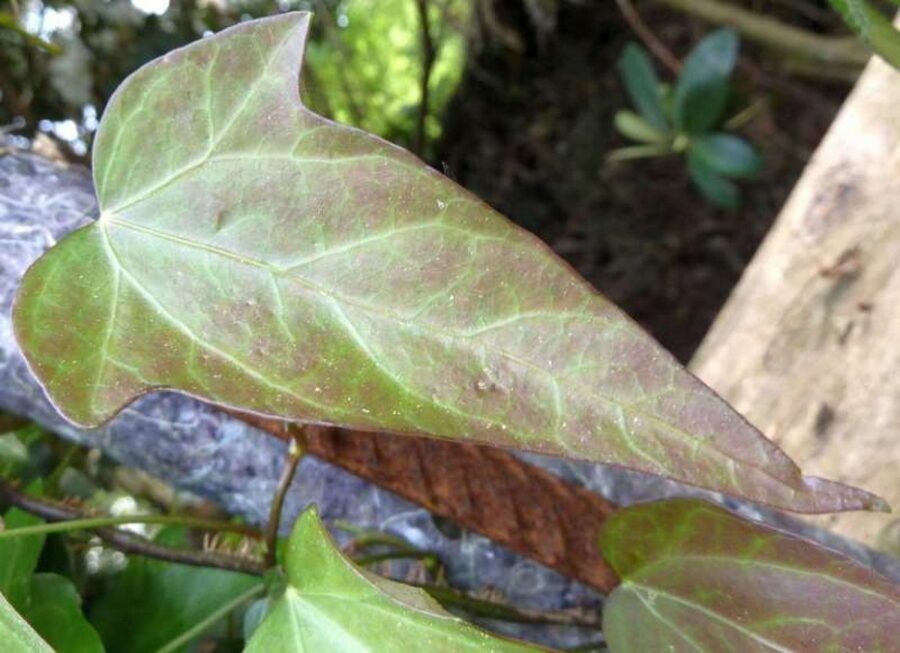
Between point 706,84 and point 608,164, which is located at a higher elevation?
point 706,84

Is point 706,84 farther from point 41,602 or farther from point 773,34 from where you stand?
point 41,602

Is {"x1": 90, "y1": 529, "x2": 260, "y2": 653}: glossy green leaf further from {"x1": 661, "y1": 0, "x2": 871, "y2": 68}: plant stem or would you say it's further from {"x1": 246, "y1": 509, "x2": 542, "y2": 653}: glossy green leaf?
{"x1": 661, "y1": 0, "x2": 871, "y2": 68}: plant stem

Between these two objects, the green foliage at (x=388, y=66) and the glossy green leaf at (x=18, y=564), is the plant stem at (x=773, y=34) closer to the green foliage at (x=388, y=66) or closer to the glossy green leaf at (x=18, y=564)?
the green foliage at (x=388, y=66)

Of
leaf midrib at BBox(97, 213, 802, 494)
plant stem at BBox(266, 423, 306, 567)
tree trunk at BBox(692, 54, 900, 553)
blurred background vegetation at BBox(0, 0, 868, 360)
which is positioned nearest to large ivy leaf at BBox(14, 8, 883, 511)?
leaf midrib at BBox(97, 213, 802, 494)

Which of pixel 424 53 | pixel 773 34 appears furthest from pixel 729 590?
pixel 773 34

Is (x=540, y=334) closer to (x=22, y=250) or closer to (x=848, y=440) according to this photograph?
(x=22, y=250)

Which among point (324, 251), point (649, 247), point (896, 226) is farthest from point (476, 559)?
point (649, 247)
